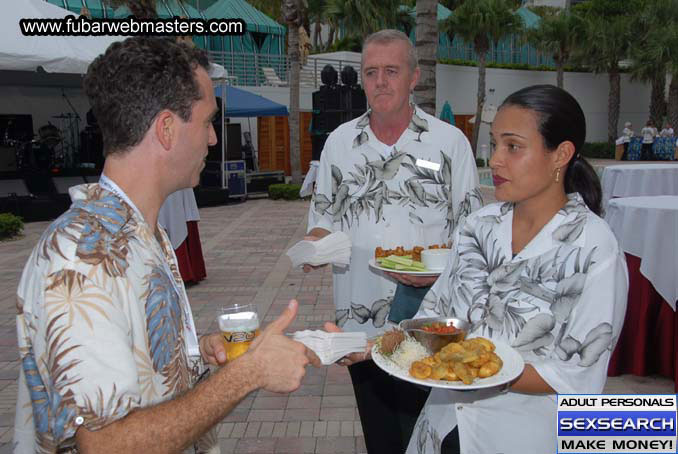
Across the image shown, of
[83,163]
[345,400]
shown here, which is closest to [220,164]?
[83,163]

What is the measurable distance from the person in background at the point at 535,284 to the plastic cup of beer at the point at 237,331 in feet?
2.28

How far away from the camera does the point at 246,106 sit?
18.5 meters

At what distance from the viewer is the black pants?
9.97 feet

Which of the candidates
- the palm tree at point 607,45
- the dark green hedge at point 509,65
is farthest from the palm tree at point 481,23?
the palm tree at point 607,45

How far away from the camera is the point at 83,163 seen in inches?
765

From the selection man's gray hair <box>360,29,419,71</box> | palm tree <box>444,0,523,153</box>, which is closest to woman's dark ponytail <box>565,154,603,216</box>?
man's gray hair <box>360,29,419,71</box>

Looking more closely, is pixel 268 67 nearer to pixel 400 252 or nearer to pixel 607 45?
pixel 607 45

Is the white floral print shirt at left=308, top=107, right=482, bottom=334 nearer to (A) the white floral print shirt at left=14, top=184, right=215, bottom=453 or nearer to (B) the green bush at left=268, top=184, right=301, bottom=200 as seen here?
(A) the white floral print shirt at left=14, top=184, right=215, bottom=453

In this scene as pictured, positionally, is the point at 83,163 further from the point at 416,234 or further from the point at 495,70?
the point at 495,70

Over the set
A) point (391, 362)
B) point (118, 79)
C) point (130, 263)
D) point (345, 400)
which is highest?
point (118, 79)

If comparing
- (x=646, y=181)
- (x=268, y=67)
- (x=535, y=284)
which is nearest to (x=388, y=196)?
(x=535, y=284)

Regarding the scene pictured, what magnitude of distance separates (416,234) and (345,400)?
1768mm

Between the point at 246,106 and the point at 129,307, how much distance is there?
17722 millimetres

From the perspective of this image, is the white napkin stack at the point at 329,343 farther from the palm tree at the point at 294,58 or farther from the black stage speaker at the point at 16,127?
Answer: the black stage speaker at the point at 16,127
